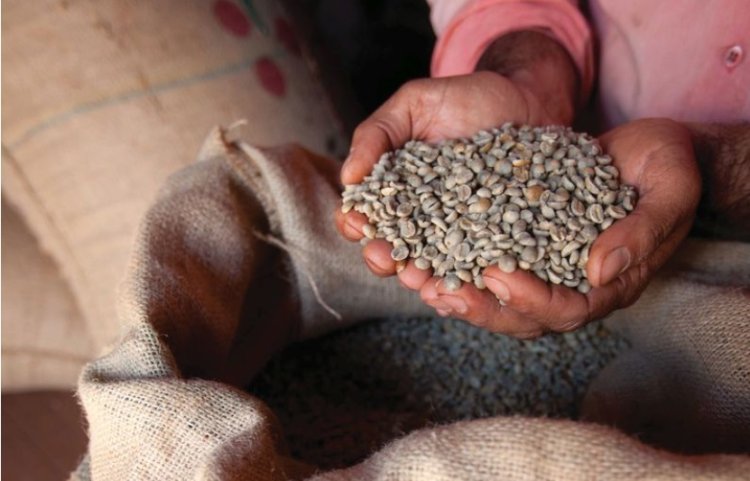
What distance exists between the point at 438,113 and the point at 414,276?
325 mm

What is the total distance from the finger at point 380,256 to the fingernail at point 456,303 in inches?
3.7

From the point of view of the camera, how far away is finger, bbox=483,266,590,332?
2.94 ft

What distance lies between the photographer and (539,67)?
1357 mm

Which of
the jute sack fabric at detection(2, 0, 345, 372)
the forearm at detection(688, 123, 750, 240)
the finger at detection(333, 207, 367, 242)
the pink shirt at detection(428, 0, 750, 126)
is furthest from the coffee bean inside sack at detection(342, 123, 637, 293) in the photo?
the jute sack fabric at detection(2, 0, 345, 372)

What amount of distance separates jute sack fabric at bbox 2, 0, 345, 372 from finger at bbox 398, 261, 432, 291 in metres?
0.70

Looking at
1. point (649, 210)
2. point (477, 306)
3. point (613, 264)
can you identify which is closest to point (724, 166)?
point (649, 210)

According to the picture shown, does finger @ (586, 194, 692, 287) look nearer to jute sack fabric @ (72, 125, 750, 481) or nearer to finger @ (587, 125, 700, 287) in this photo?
finger @ (587, 125, 700, 287)

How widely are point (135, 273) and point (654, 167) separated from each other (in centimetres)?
68

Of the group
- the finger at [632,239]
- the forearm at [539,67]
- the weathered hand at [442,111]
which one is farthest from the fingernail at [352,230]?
the forearm at [539,67]

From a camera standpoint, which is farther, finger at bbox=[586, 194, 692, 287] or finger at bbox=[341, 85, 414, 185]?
finger at bbox=[341, 85, 414, 185]

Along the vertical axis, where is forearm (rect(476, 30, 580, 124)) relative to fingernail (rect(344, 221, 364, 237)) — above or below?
above

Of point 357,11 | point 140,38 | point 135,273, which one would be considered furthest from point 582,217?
point 357,11

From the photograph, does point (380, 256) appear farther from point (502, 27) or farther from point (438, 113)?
point (502, 27)

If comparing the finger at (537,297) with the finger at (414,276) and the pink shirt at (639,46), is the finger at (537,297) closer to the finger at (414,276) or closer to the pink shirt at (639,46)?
the finger at (414,276)
